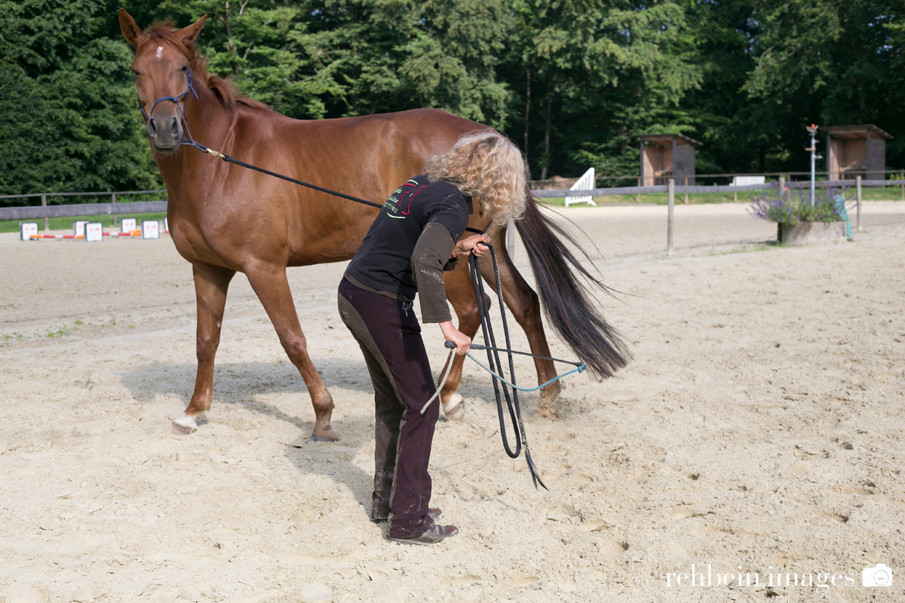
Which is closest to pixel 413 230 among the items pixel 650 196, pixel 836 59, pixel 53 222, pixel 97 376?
pixel 97 376

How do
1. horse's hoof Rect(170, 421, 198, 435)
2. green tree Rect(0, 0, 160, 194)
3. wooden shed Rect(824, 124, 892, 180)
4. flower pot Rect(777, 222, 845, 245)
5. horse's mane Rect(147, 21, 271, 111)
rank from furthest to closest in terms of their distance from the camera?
wooden shed Rect(824, 124, 892, 180)
green tree Rect(0, 0, 160, 194)
flower pot Rect(777, 222, 845, 245)
horse's hoof Rect(170, 421, 198, 435)
horse's mane Rect(147, 21, 271, 111)

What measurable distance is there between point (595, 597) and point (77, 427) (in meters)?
3.26

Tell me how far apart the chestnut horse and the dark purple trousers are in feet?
4.32

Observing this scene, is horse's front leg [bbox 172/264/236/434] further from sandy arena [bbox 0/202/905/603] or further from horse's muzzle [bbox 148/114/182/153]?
horse's muzzle [bbox 148/114/182/153]

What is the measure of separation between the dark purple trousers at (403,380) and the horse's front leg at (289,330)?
1.31m

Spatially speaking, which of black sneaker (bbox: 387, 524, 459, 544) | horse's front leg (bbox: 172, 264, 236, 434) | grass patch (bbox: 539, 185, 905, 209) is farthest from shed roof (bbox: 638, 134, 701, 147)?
black sneaker (bbox: 387, 524, 459, 544)

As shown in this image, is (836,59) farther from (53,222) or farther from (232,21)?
(53,222)

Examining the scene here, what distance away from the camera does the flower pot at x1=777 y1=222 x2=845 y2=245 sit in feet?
44.2

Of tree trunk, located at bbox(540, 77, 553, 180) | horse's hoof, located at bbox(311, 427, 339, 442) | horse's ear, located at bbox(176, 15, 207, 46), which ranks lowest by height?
horse's hoof, located at bbox(311, 427, 339, 442)

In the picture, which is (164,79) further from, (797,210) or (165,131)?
(797,210)

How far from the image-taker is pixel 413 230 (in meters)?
3.02

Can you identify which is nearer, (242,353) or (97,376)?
(97,376)

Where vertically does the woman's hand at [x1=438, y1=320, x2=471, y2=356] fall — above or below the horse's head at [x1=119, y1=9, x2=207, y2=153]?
below

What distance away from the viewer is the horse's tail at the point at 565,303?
4621 millimetres
